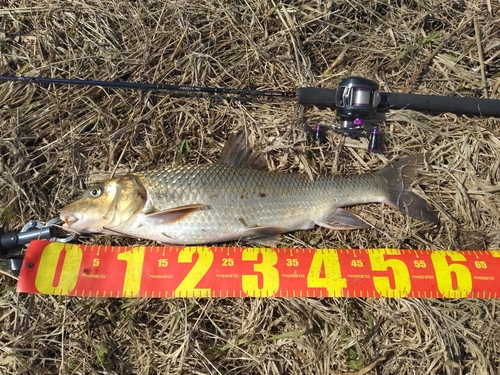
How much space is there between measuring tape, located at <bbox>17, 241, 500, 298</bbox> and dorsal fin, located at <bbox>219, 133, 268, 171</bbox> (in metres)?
0.64

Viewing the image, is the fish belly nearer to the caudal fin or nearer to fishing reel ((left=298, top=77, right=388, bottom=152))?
the caudal fin

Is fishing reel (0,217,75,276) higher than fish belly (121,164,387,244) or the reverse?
the reverse

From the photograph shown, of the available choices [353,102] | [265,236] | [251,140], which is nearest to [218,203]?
[265,236]

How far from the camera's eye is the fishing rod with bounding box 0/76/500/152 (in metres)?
2.52

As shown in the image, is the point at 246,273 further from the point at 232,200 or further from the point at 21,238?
the point at 21,238

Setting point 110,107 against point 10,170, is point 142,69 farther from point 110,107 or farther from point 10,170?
point 10,170

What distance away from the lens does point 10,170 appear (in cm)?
256

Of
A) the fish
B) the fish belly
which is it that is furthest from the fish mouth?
the fish belly

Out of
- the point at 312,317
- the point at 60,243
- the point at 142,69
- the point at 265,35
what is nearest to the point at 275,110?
the point at 265,35

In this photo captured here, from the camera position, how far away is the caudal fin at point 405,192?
8.58ft

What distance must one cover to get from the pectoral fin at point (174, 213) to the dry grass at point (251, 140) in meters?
0.44

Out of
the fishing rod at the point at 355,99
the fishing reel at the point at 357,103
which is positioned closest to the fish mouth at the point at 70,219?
the fishing rod at the point at 355,99

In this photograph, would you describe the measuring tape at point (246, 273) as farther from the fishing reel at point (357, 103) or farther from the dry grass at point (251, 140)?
the fishing reel at point (357, 103)

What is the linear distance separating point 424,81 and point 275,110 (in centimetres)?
133
